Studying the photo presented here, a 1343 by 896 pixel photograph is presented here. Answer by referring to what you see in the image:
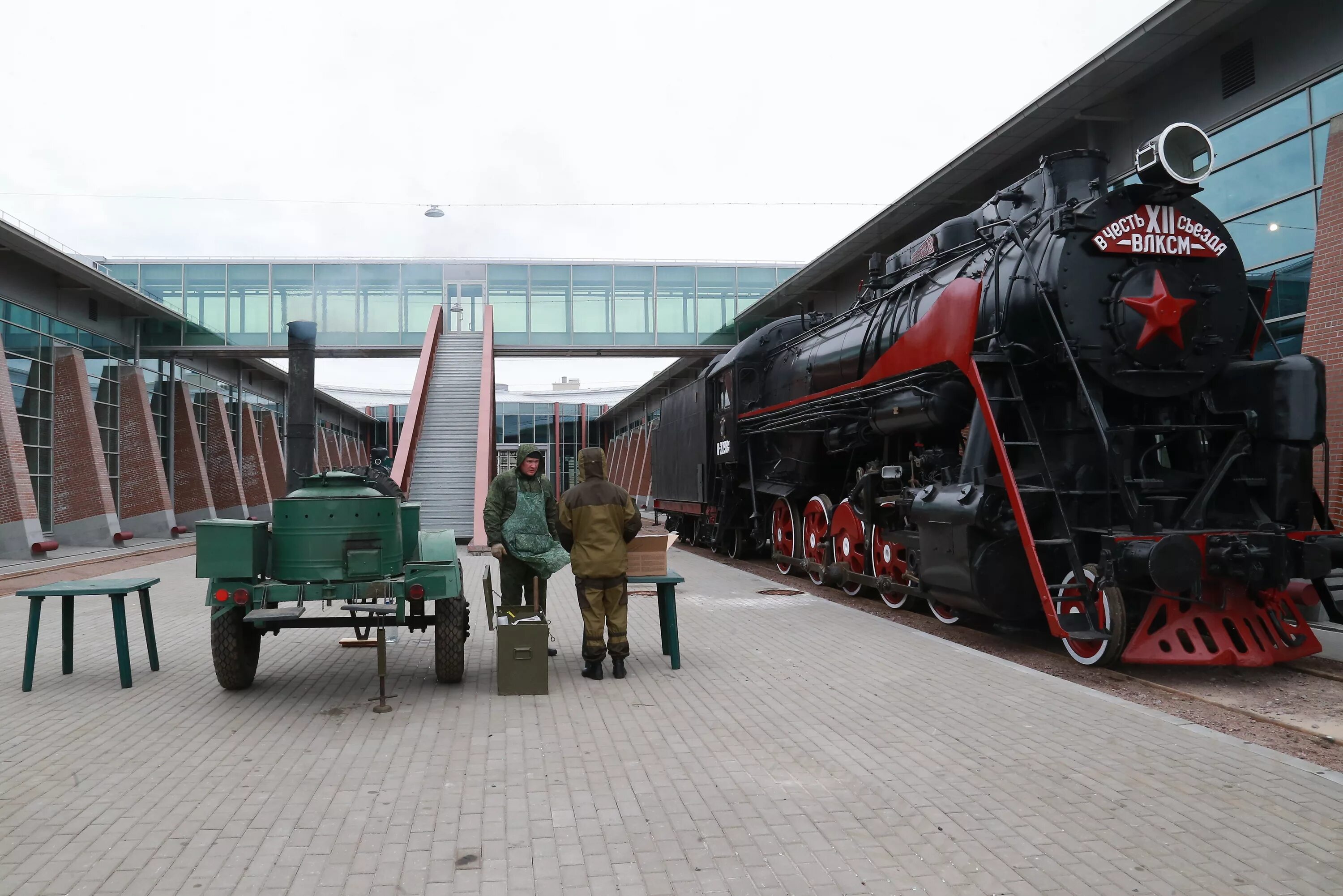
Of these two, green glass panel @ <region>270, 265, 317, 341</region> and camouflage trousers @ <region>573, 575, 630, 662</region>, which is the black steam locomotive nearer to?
camouflage trousers @ <region>573, 575, 630, 662</region>

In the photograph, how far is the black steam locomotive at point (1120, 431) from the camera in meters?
6.04

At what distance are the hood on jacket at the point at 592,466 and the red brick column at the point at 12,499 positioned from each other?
15431mm

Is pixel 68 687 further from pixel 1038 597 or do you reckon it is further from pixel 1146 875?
pixel 1038 597

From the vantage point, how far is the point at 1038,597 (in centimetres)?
682

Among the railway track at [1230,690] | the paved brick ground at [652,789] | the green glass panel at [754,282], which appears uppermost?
the green glass panel at [754,282]

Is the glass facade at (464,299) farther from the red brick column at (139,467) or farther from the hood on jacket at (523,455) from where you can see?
the hood on jacket at (523,455)

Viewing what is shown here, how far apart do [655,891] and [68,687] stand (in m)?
5.23

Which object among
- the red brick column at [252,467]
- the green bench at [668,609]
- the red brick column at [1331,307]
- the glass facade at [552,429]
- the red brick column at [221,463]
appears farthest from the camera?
the glass facade at [552,429]

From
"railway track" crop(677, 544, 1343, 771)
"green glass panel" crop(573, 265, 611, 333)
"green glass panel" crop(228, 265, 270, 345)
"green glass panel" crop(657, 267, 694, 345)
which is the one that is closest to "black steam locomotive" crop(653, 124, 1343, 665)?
"railway track" crop(677, 544, 1343, 771)

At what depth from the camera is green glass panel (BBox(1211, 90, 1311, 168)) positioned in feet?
28.9

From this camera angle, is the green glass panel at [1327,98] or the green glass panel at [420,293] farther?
the green glass panel at [420,293]

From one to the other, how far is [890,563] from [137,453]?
2212cm

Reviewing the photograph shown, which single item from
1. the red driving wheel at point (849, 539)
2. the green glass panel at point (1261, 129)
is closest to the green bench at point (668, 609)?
the red driving wheel at point (849, 539)

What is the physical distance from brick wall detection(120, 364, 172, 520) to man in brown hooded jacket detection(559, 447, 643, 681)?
2181 centimetres
